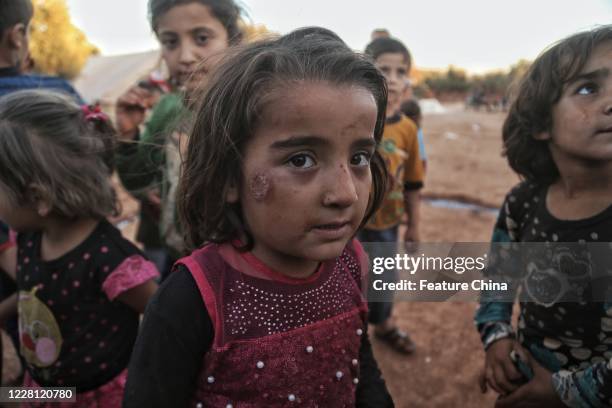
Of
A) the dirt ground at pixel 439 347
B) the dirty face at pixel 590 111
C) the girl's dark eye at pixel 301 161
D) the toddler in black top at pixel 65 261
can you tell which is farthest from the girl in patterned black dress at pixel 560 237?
the toddler in black top at pixel 65 261

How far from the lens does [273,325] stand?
3.48 ft

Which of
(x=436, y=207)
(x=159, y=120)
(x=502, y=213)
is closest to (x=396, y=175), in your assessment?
(x=502, y=213)

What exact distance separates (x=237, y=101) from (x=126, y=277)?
822mm

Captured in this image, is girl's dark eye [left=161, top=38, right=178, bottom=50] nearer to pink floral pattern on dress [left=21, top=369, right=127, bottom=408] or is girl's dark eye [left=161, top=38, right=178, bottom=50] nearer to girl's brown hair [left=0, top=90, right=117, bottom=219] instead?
girl's brown hair [left=0, top=90, right=117, bottom=219]

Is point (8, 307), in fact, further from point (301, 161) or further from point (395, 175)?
point (395, 175)

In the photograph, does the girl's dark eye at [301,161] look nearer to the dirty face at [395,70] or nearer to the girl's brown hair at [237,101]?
the girl's brown hair at [237,101]

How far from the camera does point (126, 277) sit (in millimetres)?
1490

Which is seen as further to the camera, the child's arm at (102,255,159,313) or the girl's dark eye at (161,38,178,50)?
the girl's dark eye at (161,38,178,50)

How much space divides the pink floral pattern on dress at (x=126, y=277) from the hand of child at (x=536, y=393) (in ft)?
4.13

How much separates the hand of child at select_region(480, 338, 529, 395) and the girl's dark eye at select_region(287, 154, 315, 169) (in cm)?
104

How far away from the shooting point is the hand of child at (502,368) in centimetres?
147

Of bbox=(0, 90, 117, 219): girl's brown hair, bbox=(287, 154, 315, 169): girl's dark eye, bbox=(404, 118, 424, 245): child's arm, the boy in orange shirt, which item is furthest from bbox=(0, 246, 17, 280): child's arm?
bbox=(404, 118, 424, 245): child's arm

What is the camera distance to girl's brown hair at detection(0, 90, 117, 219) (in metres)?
1.48

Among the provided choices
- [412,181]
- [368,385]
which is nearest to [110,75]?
[412,181]
